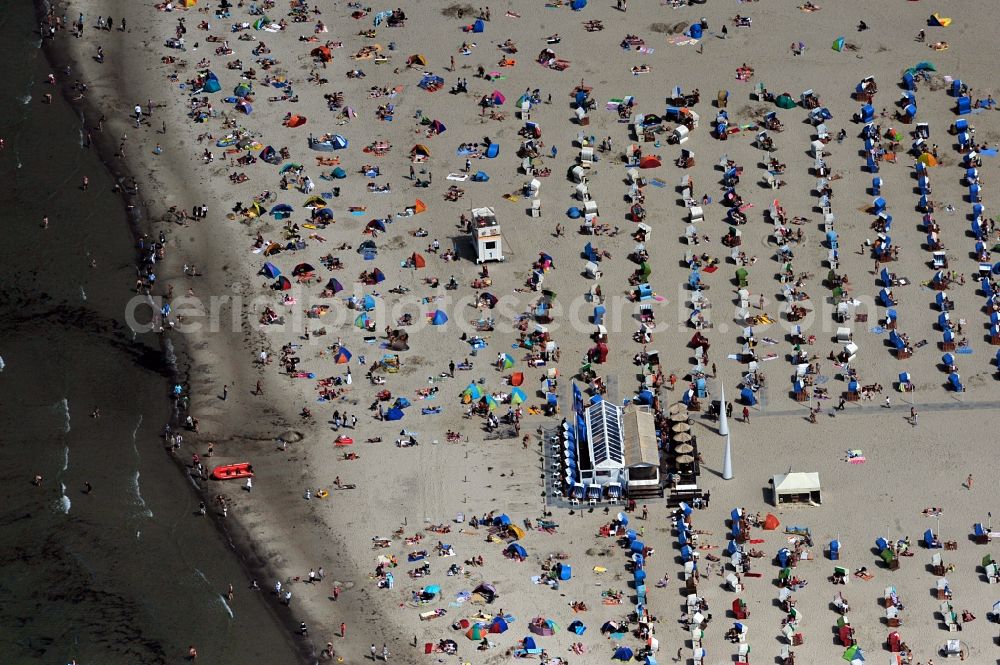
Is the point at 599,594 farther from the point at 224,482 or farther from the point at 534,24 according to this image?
the point at 534,24

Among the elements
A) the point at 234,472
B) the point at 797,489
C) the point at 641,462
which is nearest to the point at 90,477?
the point at 234,472

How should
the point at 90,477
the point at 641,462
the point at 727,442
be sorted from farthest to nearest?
the point at 90,477
the point at 727,442
the point at 641,462

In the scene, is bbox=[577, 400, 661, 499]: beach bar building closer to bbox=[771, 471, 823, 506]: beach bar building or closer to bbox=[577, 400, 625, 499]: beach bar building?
bbox=[577, 400, 625, 499]: beach bar building

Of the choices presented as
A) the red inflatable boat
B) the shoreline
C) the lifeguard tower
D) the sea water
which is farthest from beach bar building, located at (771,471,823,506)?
the red inflatable boat

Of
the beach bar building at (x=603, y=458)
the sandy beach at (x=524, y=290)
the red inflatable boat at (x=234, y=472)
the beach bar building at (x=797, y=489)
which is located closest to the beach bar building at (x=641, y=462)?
the beach bar building at (x=603, y=458)

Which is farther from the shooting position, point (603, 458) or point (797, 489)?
point (603, 458)

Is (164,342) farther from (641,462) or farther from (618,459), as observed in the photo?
(641,462)

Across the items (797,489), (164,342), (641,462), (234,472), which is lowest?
(234,472)
